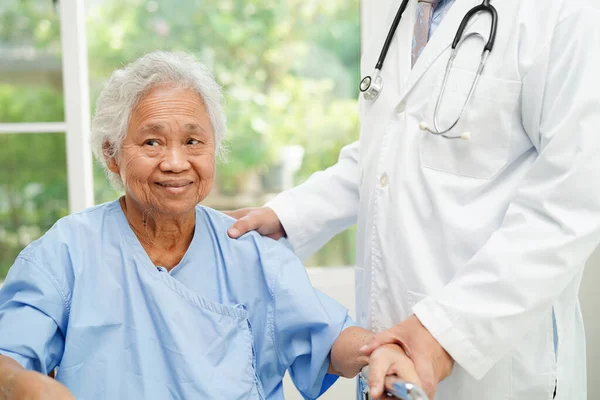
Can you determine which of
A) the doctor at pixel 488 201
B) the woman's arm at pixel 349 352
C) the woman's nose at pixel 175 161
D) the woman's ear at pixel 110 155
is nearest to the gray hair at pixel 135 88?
the woman's ear at pixel 110 155

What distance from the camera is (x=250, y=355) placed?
134cm

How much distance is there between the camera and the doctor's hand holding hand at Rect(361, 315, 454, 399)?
1.09 metres

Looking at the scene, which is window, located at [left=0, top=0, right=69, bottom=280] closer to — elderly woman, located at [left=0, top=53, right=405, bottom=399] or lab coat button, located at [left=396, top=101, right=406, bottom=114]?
elderly woman, located at [left=0, top=53, right=405, bottom=399]

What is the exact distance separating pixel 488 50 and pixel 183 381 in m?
0.86

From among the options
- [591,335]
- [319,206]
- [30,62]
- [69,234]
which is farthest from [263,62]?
[69,234]

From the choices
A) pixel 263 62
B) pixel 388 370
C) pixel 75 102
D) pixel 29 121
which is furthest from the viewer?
pixel 263 62

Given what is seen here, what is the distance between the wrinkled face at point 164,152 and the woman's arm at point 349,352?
420 mm

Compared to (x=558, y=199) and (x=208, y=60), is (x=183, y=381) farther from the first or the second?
(x=208, y=60)

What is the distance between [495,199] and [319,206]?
1.93ft

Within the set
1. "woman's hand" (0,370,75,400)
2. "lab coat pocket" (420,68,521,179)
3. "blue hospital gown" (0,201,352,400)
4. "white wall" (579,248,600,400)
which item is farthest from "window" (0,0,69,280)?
"white wall" (579,248,600,400)

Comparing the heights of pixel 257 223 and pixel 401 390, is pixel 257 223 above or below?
above

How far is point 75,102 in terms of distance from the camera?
2.42 m

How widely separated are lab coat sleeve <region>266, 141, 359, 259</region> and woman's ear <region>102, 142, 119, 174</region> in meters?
0.42

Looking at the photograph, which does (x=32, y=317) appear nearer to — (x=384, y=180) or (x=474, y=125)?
(x=384, y=180)
